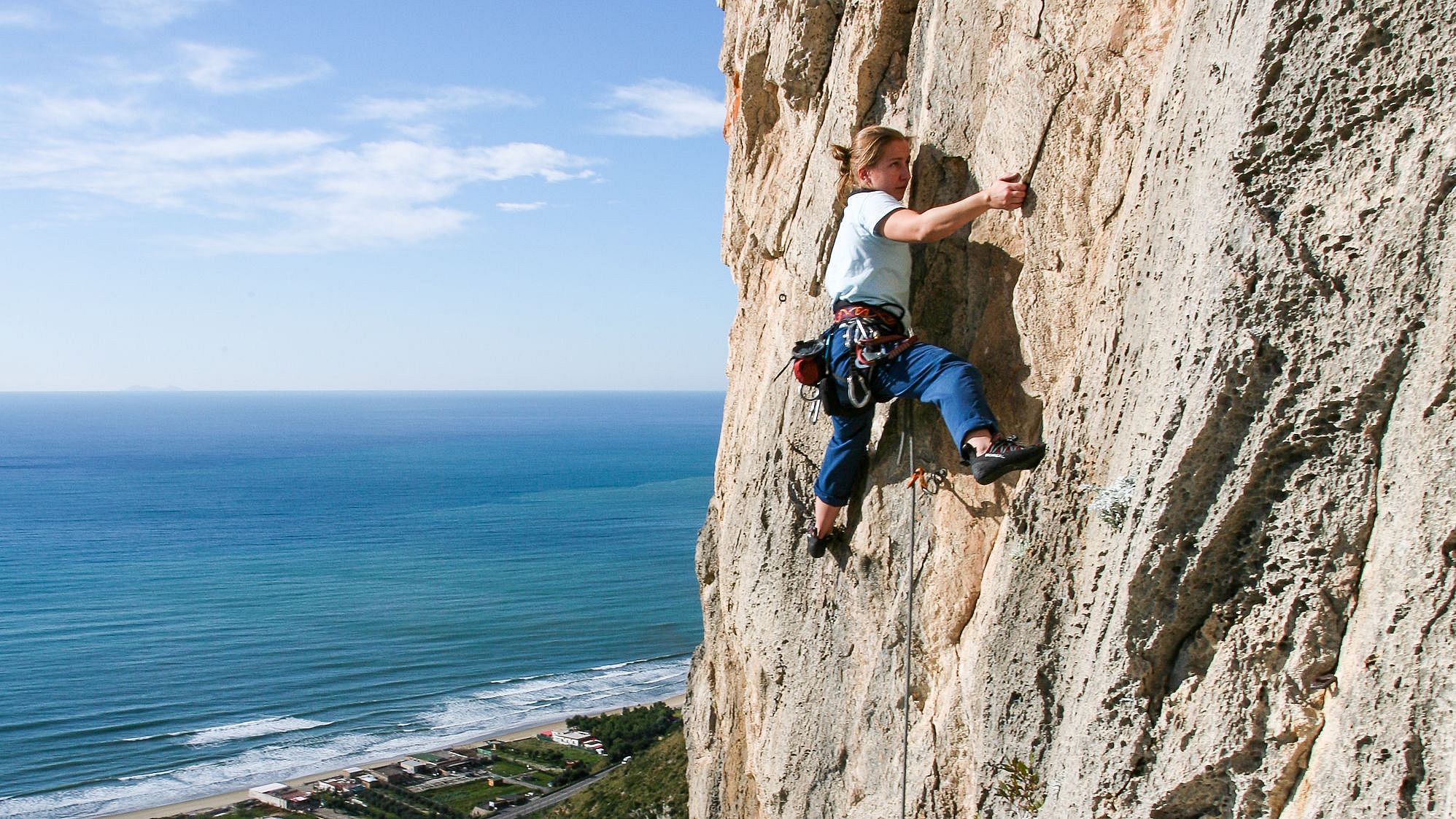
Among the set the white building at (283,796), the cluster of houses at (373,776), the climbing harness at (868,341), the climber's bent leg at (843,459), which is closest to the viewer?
the climbing harness at (868,341)

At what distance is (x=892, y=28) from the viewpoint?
6.68m

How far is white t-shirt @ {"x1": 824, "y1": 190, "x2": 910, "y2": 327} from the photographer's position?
5676mm

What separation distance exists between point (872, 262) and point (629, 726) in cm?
4084

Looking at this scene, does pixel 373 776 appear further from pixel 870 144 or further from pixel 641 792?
pixel 870 144

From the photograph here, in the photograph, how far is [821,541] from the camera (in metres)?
7.07

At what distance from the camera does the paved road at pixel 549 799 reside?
1385 inches

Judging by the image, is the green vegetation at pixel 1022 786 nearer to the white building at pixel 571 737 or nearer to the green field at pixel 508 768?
the green field at pixel 508 768

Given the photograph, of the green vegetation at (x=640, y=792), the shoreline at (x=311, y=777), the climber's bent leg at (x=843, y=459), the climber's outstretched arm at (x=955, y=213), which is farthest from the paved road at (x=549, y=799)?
the climber's outstretched arm at (x=955, y=213)

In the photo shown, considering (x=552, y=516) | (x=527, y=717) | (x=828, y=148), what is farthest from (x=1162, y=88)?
(x=552, y=516)

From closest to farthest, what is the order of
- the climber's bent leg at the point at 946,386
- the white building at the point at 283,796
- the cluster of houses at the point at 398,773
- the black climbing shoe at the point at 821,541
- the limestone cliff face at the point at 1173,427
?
the limestone cliff face at the point at 1173,427 < the climber's bent leg at the point at 946,386 < the black climbing shoe at the point at 821,541 < the white building at the point at 283,796 < the cluster of houses at the point at 398,773

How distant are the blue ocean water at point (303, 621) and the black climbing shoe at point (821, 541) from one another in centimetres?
3808

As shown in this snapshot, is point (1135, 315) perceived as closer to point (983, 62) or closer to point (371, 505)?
point (983, 62)

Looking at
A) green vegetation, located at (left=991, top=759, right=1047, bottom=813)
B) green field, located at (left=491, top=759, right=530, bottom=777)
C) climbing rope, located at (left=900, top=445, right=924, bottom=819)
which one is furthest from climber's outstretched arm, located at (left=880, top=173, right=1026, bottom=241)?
green field, located at (left=491, top=759, right=530, bottom=777)

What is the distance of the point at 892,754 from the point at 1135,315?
342cm
